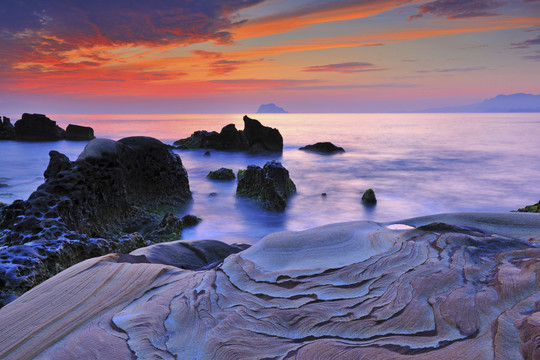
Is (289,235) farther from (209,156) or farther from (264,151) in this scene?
(264,151)

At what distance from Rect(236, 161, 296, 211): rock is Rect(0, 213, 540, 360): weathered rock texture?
7793 millimetres

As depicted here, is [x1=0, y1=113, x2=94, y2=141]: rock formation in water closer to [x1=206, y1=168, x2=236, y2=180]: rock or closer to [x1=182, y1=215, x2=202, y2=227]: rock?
[x1=206, y1=168, x2=236, y2=180]: rock

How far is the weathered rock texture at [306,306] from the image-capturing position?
80.0 inches

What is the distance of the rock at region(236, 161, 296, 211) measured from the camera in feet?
36.9

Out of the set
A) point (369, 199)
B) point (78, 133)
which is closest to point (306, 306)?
point (369, 199)

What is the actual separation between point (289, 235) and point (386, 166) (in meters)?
19.2

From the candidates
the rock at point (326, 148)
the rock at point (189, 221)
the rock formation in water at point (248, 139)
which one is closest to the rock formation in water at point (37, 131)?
the rock formation in water at point (248, 139)

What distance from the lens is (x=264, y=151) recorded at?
27.3 m

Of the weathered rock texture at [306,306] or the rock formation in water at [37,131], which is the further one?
the rock formation in water at [37,131]

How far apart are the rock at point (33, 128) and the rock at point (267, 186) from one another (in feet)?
113

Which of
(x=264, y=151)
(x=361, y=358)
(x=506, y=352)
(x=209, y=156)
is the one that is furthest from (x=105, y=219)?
(x=264, y=151)

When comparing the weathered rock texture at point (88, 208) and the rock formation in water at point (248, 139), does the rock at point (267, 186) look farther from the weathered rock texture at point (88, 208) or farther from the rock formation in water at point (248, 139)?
the rock formation in water at point (248, 139)

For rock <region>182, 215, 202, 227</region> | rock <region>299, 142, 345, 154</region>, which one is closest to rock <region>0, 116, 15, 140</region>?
rock <region>299, 142, 345, 154</region>

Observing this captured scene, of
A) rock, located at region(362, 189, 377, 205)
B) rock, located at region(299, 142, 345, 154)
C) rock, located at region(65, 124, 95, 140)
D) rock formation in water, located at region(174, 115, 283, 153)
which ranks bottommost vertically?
rock, located at region(362, 189, 377, 205)
